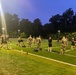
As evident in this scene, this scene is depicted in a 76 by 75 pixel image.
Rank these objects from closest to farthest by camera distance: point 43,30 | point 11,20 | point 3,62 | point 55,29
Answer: point 3,62
point 43,30
point 55,29
point 11,20

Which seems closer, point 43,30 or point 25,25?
point 43,30

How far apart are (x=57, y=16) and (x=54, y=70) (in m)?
117

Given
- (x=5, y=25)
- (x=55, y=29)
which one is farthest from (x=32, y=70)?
(x=5, y=25)

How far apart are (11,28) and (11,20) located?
5284 mm

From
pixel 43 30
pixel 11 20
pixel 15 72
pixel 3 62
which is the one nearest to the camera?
pixel 15 72

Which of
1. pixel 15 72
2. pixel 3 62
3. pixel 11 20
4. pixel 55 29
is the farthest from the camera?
pixel 11 20

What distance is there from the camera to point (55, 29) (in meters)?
128

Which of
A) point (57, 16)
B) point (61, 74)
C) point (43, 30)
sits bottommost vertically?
point (61, 74)

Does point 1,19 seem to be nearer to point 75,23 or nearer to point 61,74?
point 75,23

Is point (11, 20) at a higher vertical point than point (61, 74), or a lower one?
higher

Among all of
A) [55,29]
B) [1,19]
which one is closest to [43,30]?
[55,29]

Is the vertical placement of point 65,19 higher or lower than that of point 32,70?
higher

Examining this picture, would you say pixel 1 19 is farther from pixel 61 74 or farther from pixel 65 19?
pixel 61 74

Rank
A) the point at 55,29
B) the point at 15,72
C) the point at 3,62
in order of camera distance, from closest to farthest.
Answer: the point at 15,72 → the point at 3,62 → the point at 55,29
